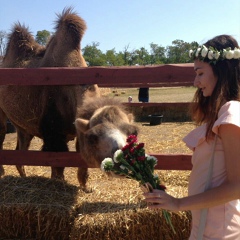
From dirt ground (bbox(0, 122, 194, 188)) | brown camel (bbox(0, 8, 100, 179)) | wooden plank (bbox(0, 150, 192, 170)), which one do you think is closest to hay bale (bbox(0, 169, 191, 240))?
wooden plank (bbox(0, 150, 192, 170))

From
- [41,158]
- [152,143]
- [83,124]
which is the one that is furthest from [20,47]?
[152,143]

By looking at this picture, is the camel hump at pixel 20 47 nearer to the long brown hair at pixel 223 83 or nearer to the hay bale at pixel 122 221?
the hay bale at pixel 122 221

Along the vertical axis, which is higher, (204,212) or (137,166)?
(137,166)

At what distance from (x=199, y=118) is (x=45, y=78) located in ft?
8.18

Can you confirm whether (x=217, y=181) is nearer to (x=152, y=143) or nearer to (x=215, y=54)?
(x=215, y=54)

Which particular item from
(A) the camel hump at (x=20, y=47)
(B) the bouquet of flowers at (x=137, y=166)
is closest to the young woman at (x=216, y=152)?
(B) the bouquet of flowers at (x=137, y=166)

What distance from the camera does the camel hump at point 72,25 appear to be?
6.41m

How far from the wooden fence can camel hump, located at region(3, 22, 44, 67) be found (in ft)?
10.00

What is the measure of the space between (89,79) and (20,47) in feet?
12.4

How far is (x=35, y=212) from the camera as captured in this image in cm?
405

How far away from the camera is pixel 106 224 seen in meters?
3.75

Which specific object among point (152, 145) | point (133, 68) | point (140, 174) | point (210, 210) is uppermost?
point (133, 68)

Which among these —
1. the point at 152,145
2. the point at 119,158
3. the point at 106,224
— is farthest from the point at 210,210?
the point at 152,145

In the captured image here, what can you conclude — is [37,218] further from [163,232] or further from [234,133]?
[234,133]
